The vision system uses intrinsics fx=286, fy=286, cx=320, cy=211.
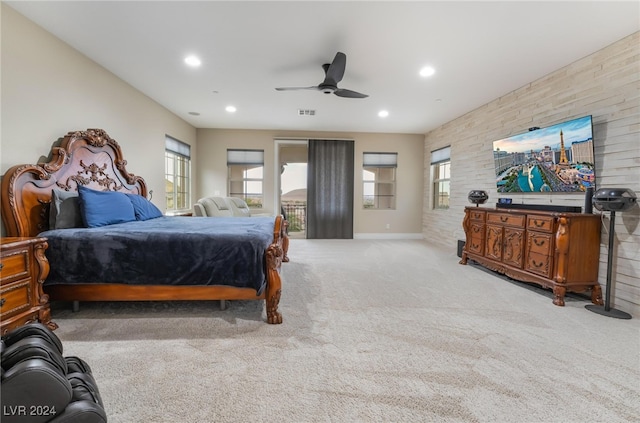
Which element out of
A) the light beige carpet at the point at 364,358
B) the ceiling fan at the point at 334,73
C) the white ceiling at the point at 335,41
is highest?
the white ceiling at the point at 335,41

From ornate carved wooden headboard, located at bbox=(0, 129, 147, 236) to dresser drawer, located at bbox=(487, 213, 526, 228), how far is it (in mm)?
4975

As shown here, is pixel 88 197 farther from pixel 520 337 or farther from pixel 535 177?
pixel 535 177

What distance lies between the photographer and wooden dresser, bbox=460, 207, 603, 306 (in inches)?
113

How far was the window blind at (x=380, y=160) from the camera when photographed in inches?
279

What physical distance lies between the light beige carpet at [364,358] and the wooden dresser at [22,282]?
0.25 meters

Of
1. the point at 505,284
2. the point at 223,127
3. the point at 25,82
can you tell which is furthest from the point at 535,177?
the point at 223,127

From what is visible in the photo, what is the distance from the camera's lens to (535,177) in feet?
11.9

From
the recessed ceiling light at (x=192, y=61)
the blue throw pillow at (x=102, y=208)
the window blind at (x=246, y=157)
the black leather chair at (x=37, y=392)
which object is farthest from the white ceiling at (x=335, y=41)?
the black leather chair at (x=37, y=392)

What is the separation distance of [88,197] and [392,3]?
10.8 feet

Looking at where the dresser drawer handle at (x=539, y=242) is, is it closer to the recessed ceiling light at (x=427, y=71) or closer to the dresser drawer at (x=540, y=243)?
the dresser drawer at (x=540, y=243)

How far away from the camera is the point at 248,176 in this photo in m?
6.96

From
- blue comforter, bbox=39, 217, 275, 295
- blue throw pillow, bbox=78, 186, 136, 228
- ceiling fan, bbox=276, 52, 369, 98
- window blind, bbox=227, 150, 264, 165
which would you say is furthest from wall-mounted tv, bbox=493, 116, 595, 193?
blue throw pillow, bbox=78, 186, 136, 228

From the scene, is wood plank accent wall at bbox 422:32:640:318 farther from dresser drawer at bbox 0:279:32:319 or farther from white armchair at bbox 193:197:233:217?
dresser drawer at bbox 0:279:32:319

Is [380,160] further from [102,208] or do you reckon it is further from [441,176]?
[102,208]
